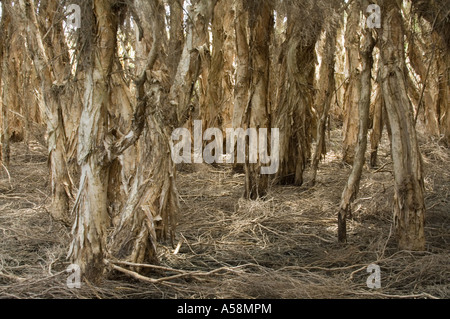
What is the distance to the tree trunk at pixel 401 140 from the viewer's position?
5.21 m

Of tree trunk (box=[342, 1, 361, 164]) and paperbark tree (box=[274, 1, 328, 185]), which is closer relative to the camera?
paperbark tree (box=[274, 1, 328, 185])

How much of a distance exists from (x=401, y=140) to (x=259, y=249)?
1.75m

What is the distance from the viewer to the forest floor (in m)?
4.37

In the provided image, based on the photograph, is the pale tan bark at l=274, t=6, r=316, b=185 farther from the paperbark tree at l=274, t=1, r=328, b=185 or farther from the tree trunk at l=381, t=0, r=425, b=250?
the tree trunk at l=381, t=0, r=425, b=250

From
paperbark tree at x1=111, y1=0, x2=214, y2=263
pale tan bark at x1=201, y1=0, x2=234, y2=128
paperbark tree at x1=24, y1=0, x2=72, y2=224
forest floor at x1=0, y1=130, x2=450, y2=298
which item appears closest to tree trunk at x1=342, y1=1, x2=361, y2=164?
forest floor at x1=0, y1=130, x2=450, y2=298

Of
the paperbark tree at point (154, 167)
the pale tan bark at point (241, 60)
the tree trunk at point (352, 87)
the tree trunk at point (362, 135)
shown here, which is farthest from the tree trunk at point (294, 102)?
the paperbark tree at point (154, 167)

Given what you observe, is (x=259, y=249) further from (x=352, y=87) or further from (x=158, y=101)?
(x=352, y=87)

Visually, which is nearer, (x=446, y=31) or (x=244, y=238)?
(x=244, y=238)

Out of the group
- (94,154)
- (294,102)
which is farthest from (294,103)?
(94,154)

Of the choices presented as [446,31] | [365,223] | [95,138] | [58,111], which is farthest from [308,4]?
[95,138]

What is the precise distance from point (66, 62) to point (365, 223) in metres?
4.19

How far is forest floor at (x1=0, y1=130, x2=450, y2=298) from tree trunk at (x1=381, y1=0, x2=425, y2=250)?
22 centimetres

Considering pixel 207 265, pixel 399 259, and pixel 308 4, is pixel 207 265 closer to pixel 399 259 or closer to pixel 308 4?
pixel 399 259

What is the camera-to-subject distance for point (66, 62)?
284 inches
